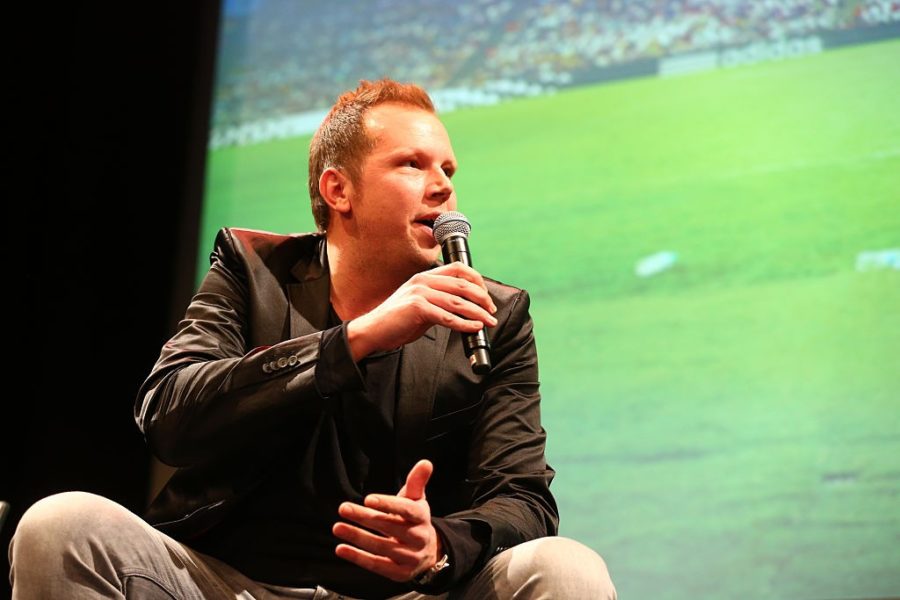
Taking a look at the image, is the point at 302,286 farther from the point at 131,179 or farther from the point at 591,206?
the point at 131,179

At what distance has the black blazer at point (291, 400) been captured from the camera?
5.07ft

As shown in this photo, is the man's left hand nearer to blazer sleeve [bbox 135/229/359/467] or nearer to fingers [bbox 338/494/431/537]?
fingers [bbox 338/494/431/537]

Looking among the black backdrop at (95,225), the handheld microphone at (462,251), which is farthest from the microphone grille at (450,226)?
the black backdrop at (95,225)

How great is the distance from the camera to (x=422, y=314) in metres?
1.49

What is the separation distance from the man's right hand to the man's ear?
22.3 inches

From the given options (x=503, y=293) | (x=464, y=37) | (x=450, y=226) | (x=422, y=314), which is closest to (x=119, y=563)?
(x=422, y=314)

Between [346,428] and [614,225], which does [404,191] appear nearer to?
[346,428]

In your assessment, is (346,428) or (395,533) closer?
(395,533)

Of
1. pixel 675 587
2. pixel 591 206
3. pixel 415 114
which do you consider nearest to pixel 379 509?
pixel 415 114

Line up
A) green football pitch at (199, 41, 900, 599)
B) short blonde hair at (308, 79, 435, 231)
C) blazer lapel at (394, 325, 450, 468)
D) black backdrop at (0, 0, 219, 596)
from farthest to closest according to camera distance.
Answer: black backdrop at (0, 0, 219, 596) < green football pitch at (199, 41, 900, 599) < short blonde hair at (308, 79, 435, 231) < blazer lapel at (394, 325, 450, 468)

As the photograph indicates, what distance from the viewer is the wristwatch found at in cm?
136

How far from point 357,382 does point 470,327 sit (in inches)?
7.6

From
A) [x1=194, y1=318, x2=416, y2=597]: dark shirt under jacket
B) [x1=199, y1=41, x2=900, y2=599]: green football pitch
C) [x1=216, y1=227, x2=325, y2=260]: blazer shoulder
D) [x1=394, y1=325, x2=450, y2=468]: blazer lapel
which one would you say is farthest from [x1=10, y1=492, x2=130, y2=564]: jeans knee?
[x1=199, y1=41, x2=900, y2=599]: green football pitch

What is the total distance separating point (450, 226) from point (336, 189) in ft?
1.41
